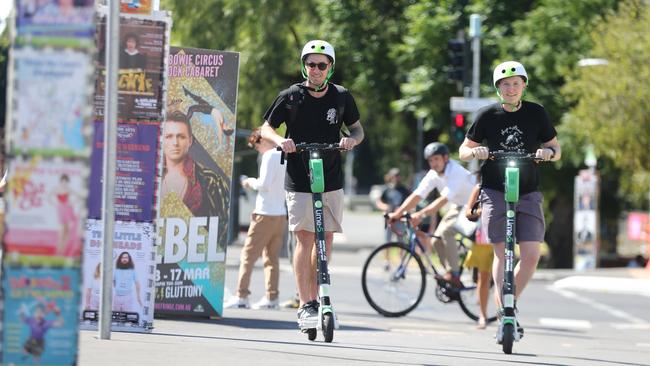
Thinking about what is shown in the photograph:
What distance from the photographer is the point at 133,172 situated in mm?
9508

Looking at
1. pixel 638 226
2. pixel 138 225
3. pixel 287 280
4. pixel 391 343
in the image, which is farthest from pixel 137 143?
pixel 638 226

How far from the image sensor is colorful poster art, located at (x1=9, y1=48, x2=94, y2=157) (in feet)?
18.1

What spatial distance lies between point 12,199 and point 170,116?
18.7 ft

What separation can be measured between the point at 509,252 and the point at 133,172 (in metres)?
2.38

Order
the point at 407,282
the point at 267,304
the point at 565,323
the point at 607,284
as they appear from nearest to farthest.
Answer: the point at 267,304, the point at 407,282, the point at 565,323, the point at 607,284

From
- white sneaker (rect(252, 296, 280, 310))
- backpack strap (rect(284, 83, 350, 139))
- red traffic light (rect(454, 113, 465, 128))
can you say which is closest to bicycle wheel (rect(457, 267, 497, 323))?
white sneaker (rect(252, 296, 280, 310))

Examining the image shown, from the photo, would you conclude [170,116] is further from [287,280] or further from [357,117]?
[287,280]

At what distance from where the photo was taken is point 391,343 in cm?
1016

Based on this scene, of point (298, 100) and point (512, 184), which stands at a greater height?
point (298, 100)

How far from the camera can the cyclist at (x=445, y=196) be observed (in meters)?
14.0

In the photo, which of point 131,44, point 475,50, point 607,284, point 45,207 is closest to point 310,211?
point 131,44

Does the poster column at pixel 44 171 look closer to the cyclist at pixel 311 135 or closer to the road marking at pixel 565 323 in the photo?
the cyclist at pixel 311 135

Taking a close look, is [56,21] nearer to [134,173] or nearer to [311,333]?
[134,173]

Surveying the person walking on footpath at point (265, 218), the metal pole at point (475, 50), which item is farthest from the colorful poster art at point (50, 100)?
the metal pole at point (475, 50)
